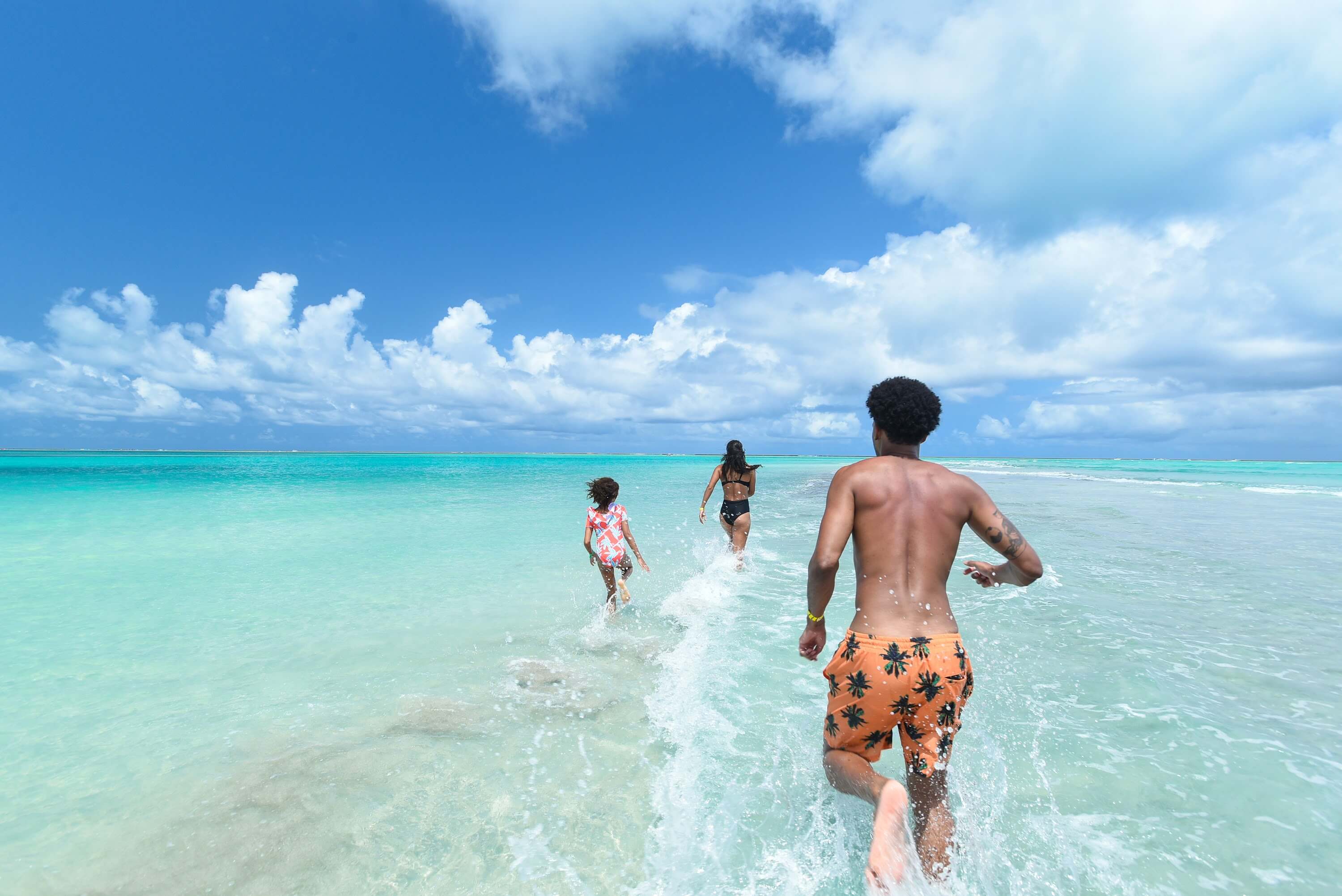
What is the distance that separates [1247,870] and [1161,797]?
579 millimetres

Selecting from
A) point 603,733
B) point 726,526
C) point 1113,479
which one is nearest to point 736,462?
point 726,526

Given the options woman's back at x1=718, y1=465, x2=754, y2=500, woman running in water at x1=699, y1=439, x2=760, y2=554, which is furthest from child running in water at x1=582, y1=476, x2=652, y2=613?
woman's back at x1=718, y1=465, x2=754, y2=500

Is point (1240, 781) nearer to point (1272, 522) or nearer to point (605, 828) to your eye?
point (605, 828)

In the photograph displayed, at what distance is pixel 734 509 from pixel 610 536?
325cm

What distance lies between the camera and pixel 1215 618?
22.2 feet

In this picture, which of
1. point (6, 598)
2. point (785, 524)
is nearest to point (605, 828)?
point (6, 598)

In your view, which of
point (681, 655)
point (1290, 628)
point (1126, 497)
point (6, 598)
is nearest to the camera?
point (681, 655)

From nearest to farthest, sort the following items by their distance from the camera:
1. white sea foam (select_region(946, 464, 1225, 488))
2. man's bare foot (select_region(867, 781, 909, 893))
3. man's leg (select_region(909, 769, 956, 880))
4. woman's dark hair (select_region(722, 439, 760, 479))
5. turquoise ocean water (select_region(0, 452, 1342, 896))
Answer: man's bare foot (select_region(867, 781, 909, 893)) < man's leg (select_region(909, 769, 956, 880)) < turquoise ocean water (select_region(0, 452, 1342, 896)) < woman's dark hair (select_region(722, 439, 760, 479)) < white sea foam (select_region(946, 464, 1225, 488))

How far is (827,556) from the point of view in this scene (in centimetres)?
273

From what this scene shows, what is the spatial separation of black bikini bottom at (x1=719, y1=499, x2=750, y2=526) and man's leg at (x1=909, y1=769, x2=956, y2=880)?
6.84 meters

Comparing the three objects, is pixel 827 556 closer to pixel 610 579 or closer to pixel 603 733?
pixel 603 733

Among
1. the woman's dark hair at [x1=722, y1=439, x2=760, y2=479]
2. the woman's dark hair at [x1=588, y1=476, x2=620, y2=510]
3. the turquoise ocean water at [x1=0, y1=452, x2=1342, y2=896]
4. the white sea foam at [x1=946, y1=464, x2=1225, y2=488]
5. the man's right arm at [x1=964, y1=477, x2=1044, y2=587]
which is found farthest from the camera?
the white sea foam at [x1=946, y1=464, x2=1225, y2=488]

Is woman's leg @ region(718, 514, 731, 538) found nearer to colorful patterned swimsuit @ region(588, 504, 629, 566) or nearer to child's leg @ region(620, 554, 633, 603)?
child's leg @ region(620, 554, 633, 603)

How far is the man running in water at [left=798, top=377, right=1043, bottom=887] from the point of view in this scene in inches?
106
